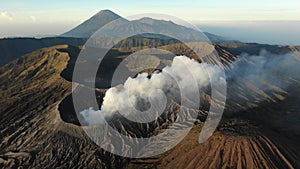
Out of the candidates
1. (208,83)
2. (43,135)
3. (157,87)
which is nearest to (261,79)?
(208,83)

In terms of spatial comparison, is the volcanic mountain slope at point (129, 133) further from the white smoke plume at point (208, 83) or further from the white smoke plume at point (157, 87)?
the white smoke plume at point (208, 83)

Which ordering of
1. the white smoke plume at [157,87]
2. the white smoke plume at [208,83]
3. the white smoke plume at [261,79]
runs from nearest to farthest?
1. the white smoke plume at [157,87]
2. the white smoke plume at [208,83]
3. the white smoke plume at [261,79]

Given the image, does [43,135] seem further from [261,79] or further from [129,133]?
[261,79]

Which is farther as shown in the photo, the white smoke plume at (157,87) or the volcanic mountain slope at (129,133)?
the white smoke plume at (157,87)

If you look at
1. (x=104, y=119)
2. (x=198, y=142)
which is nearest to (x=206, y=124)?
(x=198, y=142)

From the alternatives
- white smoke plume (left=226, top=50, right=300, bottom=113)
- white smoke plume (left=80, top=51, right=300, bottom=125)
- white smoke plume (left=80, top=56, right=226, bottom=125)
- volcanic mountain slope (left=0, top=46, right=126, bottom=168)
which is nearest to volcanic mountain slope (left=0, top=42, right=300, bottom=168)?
volcanic mountain slope (left=0, top=46, right=126, bottom=168)

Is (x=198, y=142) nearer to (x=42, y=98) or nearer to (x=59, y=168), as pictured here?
(x=59, y=168)

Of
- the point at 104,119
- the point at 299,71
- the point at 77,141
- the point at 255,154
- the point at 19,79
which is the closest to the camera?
the point at 255,154

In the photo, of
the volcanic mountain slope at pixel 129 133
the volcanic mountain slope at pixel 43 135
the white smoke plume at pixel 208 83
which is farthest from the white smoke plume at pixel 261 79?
the volcanic mountain slope at pixel 43 135

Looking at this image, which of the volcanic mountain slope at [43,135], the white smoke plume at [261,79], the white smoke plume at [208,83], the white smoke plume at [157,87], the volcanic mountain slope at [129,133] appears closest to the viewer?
the volcanic mountain slope at [129,133]
